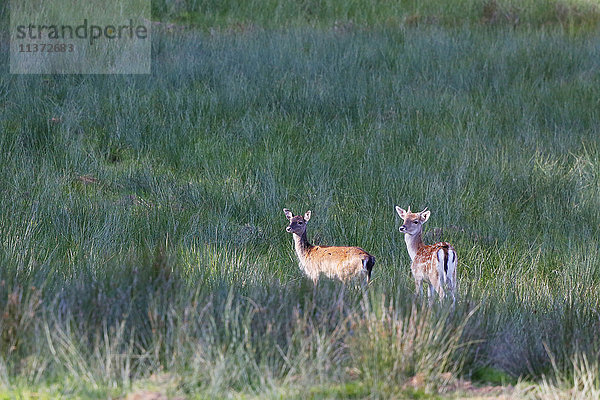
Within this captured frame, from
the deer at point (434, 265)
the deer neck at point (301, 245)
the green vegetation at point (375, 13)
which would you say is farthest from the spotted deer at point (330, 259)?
the green vegetation at point (375, 13)

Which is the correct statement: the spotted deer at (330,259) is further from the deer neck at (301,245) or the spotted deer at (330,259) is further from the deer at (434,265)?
the deer at (434,265)

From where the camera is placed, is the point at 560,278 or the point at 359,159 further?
the point at 359,159

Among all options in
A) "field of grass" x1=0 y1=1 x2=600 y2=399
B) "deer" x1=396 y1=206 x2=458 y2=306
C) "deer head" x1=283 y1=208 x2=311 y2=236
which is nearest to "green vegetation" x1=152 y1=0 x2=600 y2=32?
"field of grass" x1=0 y1=1 x2=600 y2=399

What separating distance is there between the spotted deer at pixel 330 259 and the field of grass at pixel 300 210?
8.7 inches

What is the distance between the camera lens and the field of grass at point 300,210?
469 centimetres

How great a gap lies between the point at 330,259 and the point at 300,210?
2495 mm

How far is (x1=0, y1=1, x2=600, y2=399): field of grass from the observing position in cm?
469

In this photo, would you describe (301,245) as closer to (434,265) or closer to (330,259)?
(330,259)

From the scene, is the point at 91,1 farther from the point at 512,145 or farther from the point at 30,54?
the point at 512,145

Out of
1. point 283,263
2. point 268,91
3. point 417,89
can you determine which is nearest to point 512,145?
point 417,89

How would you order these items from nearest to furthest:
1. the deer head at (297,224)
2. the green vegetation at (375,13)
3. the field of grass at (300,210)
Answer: the field of grass at (300,210) < the deer head at (297,224) < the green vegetation at (375,13)

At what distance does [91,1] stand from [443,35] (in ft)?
24.2

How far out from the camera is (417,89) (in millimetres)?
13945

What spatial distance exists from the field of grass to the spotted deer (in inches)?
8.7
